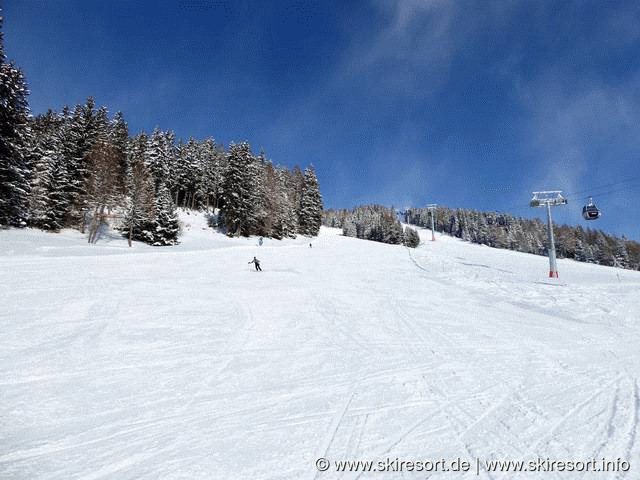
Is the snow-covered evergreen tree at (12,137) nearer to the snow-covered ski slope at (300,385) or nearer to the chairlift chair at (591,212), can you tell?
the snow-covered ski slope at (300,385)

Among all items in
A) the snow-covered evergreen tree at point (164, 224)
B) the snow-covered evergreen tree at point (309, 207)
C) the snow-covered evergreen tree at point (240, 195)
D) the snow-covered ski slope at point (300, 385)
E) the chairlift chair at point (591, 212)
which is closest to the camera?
the snow-covered ski slope at point (300, 385)

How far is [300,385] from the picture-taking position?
5625 millimetres

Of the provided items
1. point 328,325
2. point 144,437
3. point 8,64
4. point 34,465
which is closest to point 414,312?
point 328,325

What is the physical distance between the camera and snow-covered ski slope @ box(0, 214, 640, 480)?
3678 mm

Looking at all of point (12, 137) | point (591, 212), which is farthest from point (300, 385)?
point (12, 137)

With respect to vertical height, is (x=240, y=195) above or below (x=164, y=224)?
above

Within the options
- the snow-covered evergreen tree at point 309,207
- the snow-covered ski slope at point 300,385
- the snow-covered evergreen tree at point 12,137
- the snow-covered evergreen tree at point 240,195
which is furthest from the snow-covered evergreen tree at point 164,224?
the snow-covered evergreen tree at point 309,207

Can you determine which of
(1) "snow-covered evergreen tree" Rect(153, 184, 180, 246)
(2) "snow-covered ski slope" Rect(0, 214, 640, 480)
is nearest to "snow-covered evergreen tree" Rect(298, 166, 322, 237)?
(1) "snow-covered evergreen tree" Rect(153, 184, 180, 246)

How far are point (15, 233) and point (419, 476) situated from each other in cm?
3665

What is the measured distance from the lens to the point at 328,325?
9.80 meters

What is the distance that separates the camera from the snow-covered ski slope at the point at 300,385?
12.1 ft

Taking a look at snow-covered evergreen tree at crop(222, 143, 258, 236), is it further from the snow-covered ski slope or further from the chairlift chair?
the chairlift chair

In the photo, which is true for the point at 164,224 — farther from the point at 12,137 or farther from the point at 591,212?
the point at 591,212

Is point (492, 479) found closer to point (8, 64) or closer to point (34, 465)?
point (34, 465)
